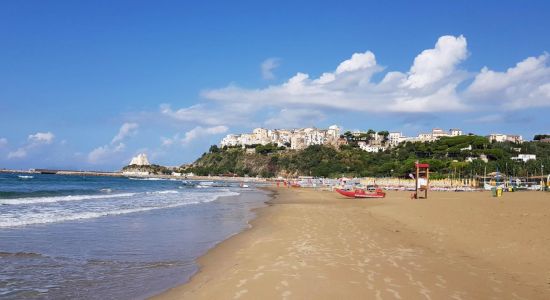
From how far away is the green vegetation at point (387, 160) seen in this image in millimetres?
86188

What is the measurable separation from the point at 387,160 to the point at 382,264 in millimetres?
125424

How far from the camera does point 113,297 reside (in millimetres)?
6684

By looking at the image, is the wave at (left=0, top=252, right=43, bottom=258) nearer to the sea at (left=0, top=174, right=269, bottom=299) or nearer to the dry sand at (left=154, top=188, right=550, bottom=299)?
the sea at (left=0, top=174, right=269, bottom=299)

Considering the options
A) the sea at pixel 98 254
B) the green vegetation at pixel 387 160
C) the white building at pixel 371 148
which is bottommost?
the sea at pixel 98 254

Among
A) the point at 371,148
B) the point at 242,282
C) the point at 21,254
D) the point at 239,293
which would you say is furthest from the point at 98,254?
the point at 371,148

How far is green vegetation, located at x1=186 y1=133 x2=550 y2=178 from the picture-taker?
86188 mm

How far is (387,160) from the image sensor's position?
5123 inches

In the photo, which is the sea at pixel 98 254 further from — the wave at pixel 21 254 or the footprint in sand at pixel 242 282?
the footprint in sand at pixel 242 282

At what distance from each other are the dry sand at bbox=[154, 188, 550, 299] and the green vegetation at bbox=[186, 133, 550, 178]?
238 feet

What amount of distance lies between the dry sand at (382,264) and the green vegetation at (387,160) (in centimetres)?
7256

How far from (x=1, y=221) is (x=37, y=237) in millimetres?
4691

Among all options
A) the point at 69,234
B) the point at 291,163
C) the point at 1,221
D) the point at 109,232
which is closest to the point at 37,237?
the point at 69,234

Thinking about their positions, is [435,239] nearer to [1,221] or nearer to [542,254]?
[542,254]

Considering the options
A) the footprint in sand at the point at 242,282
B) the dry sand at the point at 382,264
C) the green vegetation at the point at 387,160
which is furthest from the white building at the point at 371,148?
the footprint in sand at the point at 242,282
